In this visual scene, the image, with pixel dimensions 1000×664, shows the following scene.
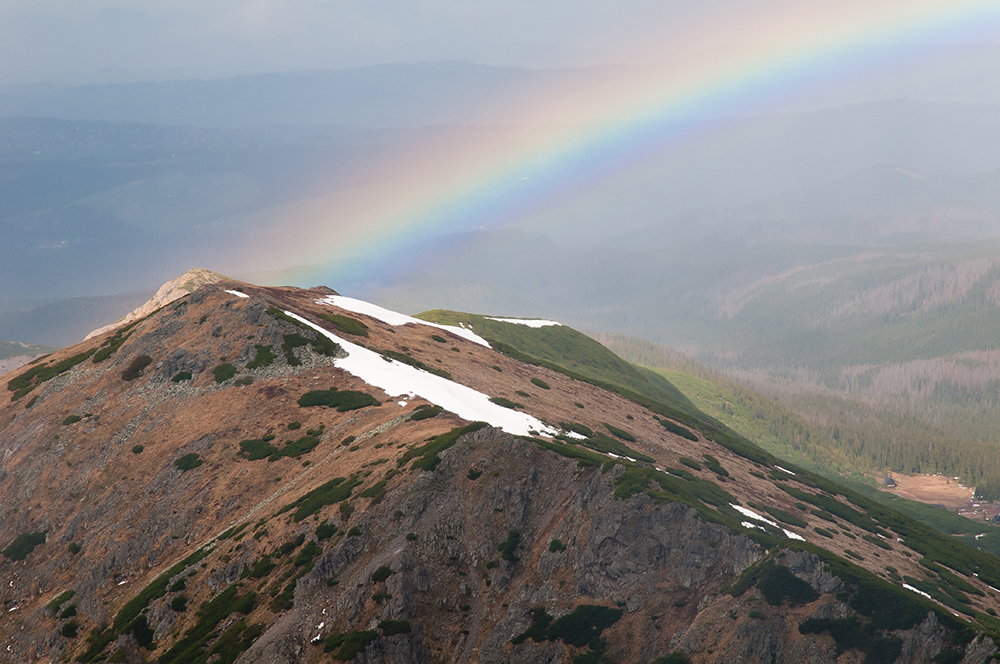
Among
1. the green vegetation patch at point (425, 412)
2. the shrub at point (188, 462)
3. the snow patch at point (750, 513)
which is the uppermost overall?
the green vegetation patch at point (425, 412)

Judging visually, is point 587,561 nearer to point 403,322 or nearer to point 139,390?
point 139,390

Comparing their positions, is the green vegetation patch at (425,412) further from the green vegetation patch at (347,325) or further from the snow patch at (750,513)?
the snow patch at (750,513)

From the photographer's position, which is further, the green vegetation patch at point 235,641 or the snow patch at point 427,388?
the snow patch at point 427,388

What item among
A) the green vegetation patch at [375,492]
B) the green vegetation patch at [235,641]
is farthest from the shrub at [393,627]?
the green vegetation patch at [375,492]

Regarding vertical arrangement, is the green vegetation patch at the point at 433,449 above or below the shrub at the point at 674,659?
above

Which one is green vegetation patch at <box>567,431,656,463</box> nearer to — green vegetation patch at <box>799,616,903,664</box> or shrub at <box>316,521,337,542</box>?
shrub at <box>316,521,337,542</box>

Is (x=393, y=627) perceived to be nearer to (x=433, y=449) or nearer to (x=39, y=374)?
(x=433, y=449)

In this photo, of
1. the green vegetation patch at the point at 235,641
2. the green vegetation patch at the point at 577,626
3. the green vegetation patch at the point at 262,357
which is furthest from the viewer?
the green vegetation patch at the point at 262,357
